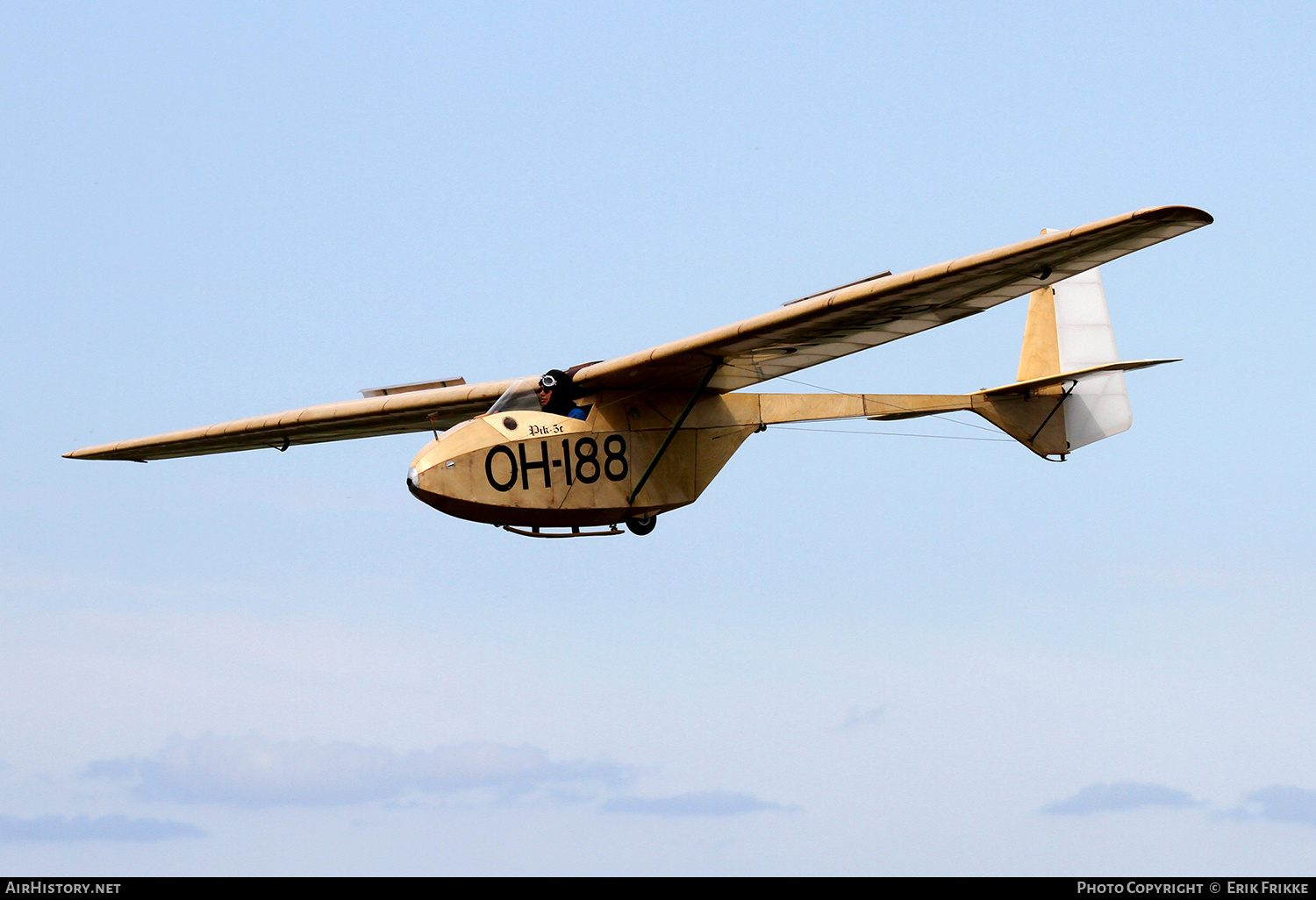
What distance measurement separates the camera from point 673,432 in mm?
23625

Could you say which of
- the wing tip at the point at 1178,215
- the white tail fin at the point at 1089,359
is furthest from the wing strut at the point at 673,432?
the white tail fin at the point at 1089,359

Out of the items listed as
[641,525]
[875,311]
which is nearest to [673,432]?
[641,525]

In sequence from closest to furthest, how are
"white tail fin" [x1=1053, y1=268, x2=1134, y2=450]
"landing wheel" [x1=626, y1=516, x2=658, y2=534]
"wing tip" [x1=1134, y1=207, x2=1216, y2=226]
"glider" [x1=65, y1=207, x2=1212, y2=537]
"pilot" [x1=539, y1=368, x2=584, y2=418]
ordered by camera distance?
"wing tip" [x1=1134, y1=207, x2=1216, y2=226]
"glider" [x1=65, y1=207, x2=1212, y2=537]
"pilot" [x1=539, y1=368, x2=584, y2=418]
"landing wheel" [x1=626, y1=516, x2=658, y2=534]
"white tail fin" [x1=1053, y1=268, x2=1134, y2=450]

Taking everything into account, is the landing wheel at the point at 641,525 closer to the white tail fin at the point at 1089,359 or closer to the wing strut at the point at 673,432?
the wing strut at the point at 673,432

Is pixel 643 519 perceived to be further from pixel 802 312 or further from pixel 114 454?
pixel 114 454

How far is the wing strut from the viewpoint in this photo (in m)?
23.3

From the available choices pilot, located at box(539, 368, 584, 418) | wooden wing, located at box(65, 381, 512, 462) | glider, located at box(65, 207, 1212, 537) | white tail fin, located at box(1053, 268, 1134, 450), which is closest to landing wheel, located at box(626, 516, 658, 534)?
glider, located at box(65, 207, 1212, 537)

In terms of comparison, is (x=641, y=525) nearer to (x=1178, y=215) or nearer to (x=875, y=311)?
(x=875, y=311)

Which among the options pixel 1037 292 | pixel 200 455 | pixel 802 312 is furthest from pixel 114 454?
pixel 1037 292

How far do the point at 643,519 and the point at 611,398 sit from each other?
1890 millimetres

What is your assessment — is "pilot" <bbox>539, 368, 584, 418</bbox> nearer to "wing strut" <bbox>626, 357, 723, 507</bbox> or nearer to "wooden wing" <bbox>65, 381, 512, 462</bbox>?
"wing strut" <bbox>626, 357, 723, 507</bbox>

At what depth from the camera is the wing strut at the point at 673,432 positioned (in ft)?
76.4

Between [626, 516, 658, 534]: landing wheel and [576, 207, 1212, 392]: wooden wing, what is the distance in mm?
1911

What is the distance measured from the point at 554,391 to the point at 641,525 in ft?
7.91
